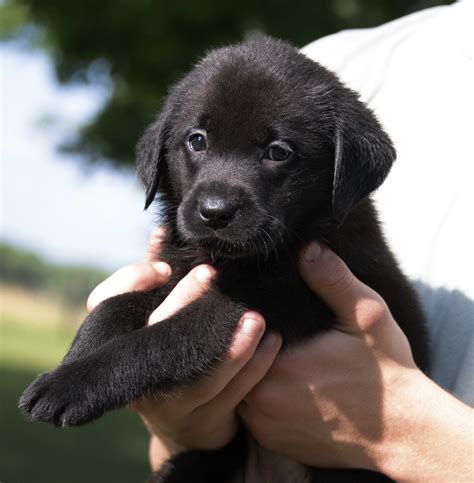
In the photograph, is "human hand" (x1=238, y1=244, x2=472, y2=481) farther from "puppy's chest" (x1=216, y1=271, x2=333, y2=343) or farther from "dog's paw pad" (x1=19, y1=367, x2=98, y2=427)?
"dog's paw pad" (x1=19, y1=367, x2=98, y2=427)

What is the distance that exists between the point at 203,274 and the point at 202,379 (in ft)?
1.02

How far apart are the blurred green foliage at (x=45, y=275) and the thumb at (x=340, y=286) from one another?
Answer: 19.5m

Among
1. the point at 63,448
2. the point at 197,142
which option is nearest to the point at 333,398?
the point at 197,142

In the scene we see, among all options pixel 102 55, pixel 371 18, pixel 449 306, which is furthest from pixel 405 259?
pixel 102 55

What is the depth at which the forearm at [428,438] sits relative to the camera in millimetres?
2129

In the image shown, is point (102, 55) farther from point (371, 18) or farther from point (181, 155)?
point (181, 155)

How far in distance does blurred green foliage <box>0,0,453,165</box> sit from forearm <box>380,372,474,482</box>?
3988 millimetres

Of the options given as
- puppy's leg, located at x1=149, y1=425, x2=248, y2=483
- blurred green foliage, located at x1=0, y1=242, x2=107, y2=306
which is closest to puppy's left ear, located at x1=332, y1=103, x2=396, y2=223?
puppy's leg, located at x1=149, y1=425, x2=248, y2=483

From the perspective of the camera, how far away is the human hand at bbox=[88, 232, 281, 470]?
7.15 feet

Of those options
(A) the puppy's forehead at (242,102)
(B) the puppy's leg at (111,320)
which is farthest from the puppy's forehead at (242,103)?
(B) the puppy's leg at (111,320)

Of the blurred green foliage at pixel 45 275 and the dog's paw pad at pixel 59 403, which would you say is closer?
the dog's paw pad at pixel 59 403

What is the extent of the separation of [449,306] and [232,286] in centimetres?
67

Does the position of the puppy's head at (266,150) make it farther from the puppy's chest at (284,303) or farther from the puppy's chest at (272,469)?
the puppy's chest at (272,469)

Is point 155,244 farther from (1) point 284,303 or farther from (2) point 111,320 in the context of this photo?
(1) point 284,303
